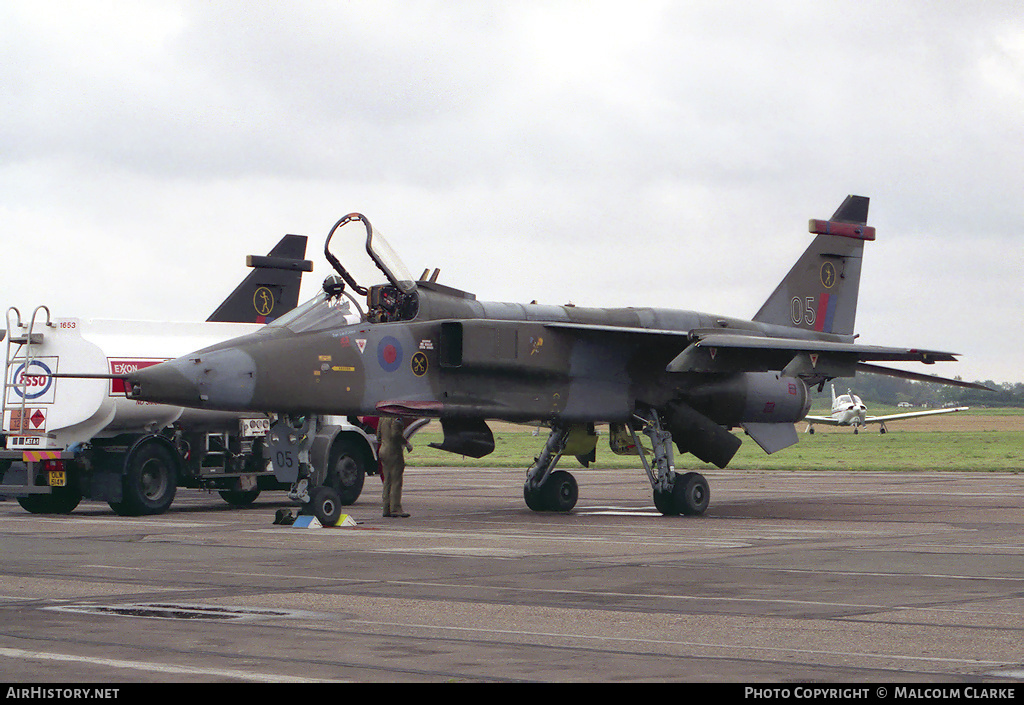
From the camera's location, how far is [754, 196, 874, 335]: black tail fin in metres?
24.6

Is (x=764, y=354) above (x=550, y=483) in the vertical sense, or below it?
above

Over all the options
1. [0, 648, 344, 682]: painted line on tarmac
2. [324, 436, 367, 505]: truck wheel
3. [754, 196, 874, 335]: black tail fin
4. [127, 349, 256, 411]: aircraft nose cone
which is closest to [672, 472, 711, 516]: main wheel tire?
[754, 196, 874, 335]: black tail fin

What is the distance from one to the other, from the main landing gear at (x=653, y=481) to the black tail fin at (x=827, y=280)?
4670 mm

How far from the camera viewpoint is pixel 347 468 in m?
23.6

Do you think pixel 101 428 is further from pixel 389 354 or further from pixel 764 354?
pixel 764 354

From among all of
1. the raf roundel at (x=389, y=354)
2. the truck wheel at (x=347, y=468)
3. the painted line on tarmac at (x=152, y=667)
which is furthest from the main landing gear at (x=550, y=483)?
the painted line on tarmac at (x=152, y=667)

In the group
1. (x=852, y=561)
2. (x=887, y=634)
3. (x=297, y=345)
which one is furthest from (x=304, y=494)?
(x=887, y=634)

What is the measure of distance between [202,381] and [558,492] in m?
7.43

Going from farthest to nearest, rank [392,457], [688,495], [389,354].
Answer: [688,495], [392,457], [389,354]

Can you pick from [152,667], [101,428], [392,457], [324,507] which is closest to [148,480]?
[101,428]

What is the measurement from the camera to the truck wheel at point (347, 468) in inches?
917

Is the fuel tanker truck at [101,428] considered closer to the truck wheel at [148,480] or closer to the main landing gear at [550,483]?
the truck wheel at [148,480]

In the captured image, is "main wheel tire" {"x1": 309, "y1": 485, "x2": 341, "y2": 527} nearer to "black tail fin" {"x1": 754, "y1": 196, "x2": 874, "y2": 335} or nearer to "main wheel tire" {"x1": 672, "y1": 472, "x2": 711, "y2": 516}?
"main wheel tire" {"x1": 672, "y1": 472, "x2": 711, "y2": 516}
